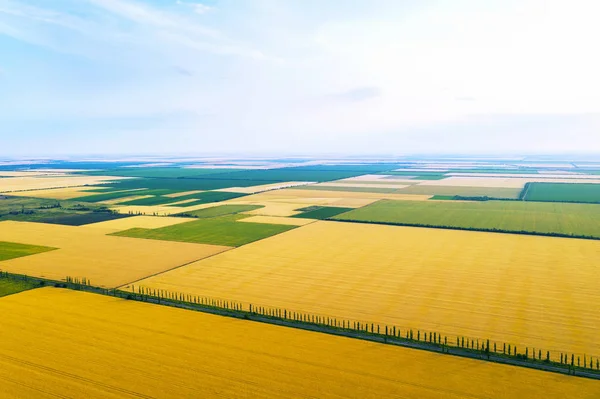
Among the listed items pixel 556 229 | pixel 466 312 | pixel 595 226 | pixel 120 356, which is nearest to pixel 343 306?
pixel 466 312

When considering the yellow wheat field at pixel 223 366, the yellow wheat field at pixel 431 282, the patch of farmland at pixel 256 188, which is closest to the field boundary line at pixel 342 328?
the yellow wheat field at pixel 223 366

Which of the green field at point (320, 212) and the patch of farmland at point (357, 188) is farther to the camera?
the patch of farmland at point (357, 188)

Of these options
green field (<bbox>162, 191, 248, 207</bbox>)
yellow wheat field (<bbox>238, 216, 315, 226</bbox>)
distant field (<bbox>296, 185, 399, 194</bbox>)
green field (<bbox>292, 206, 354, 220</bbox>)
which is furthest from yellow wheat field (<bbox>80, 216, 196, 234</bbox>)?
distant field (<bbox>296, 185, 399, 194</bbox>)

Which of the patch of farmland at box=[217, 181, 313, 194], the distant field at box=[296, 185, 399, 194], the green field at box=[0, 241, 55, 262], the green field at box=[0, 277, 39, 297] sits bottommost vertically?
the green field at box=[0, 277, 39, 297]

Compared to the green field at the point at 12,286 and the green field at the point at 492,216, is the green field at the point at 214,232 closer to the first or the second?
the green field at the point at 492,216

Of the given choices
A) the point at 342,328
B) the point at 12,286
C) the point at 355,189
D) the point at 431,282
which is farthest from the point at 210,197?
the point at 342,328

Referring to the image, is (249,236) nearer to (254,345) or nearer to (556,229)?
(254,345)

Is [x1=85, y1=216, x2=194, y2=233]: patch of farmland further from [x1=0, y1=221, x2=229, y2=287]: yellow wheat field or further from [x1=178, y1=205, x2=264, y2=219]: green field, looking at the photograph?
[x1=178, y1=205, x2=264, y2=219]: green field
